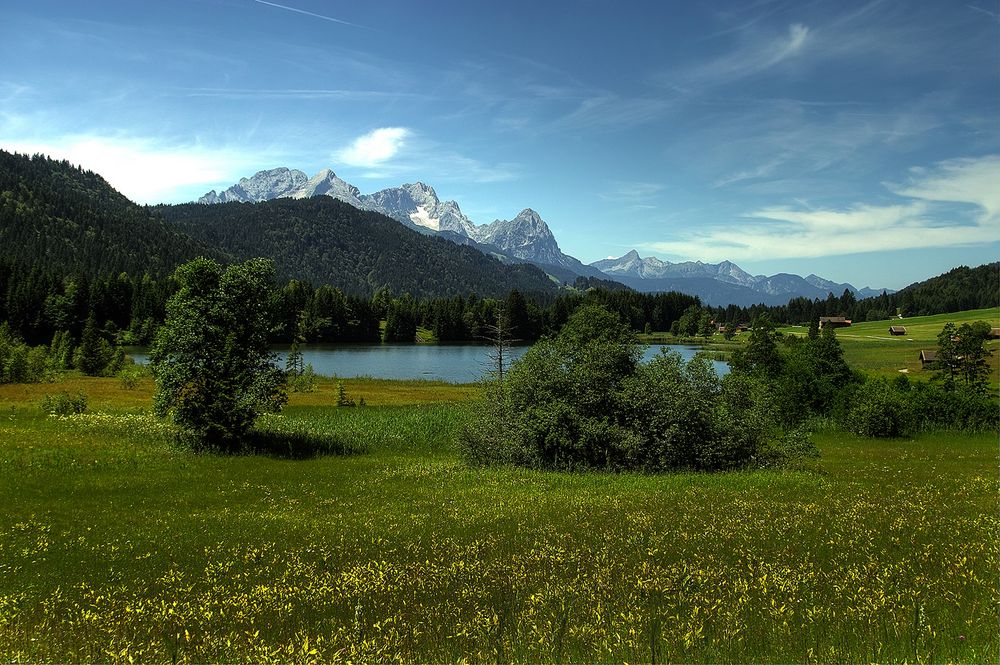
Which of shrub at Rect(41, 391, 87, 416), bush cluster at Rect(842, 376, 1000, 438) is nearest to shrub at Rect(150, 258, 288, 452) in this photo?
shrub at Rect(41, 391, 87, 416)

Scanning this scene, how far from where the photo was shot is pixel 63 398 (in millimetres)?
44688

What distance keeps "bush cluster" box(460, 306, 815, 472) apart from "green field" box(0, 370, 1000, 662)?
14.6 ft

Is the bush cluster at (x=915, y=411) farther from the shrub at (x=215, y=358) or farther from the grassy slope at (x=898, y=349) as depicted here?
the shrub at (x=215, y=358)

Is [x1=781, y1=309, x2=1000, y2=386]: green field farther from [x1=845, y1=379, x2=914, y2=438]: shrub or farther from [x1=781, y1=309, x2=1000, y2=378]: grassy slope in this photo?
[x1=845, y1=379, x2=914, y2=438]: shrub

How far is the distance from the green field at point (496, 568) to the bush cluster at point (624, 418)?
4439 mm

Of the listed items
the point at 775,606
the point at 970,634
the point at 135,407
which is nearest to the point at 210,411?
the point at 135,407

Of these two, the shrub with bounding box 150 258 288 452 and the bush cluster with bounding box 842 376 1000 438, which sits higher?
the shrub with bounding box 150 258 288 452

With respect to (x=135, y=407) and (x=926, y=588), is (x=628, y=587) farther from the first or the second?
(x=135, y=407)

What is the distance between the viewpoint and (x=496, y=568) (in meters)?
10.1

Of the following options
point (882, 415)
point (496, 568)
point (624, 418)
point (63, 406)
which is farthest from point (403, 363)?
point (496, 568)

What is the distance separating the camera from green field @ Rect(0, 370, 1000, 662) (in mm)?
6984

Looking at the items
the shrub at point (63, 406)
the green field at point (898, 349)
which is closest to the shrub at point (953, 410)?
the green field at point (898, 349)

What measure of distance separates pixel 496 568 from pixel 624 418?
20.5 meters

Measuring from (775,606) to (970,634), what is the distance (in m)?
2.17
